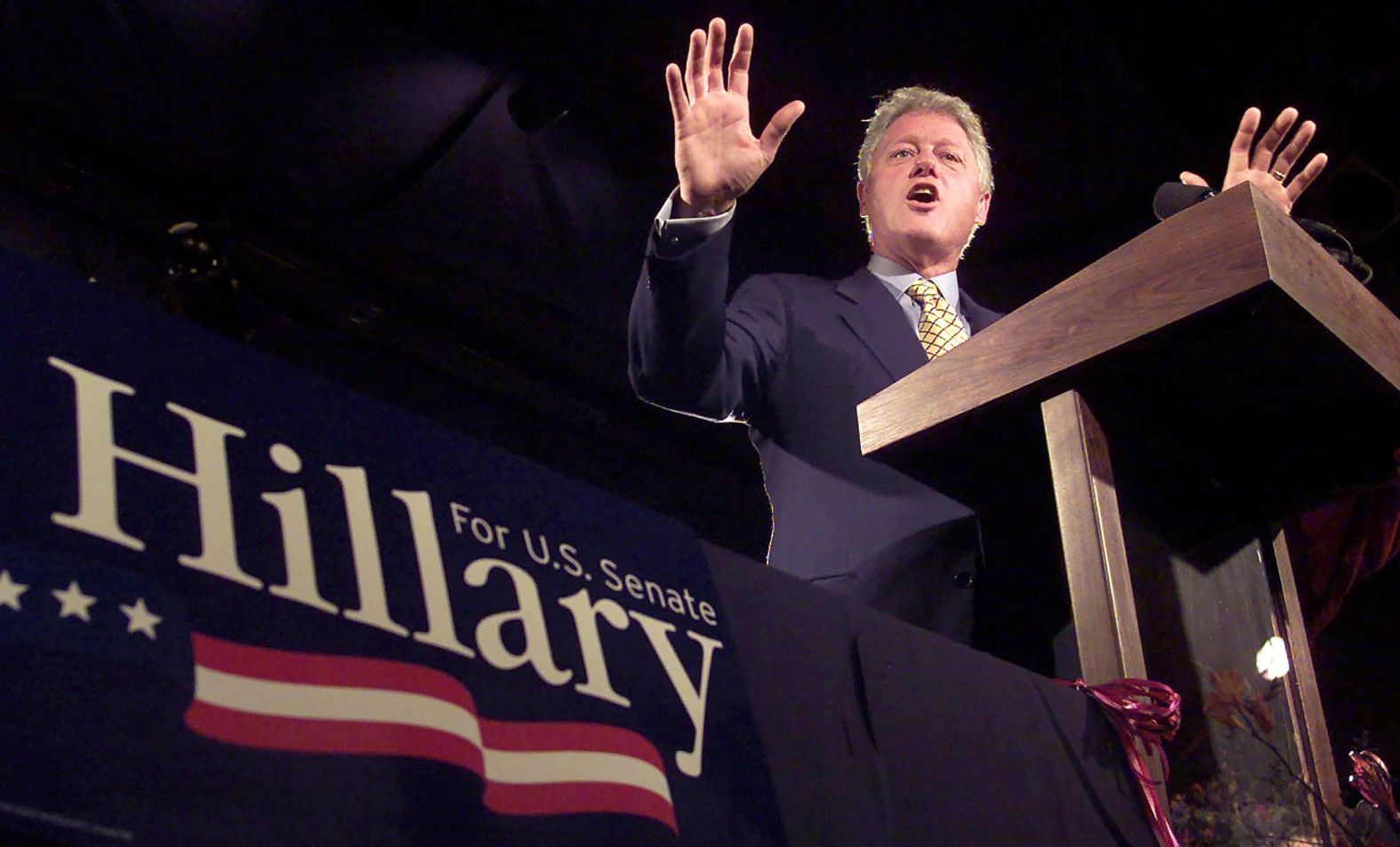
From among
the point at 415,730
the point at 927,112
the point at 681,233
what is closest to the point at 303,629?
the point at 415,730

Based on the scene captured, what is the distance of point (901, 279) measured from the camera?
1.67 metres

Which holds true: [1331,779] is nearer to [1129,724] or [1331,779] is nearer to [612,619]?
[1129,724]

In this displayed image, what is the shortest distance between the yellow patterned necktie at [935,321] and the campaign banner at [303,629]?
3.16 feet

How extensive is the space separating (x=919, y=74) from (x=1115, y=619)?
6.23ft

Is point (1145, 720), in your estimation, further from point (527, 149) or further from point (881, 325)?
point (527, 149)

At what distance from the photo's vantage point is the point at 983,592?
1.19 m

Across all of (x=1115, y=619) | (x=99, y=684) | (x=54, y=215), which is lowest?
(x=99, y=684)

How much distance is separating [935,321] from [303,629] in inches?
47.0

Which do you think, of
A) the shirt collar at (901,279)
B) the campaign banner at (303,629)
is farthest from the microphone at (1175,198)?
the campaign banner at (303,629)

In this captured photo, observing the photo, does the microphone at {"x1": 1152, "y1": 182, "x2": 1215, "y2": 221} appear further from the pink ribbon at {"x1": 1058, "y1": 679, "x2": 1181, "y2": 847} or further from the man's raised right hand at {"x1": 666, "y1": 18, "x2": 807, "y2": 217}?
the pink ribbon at {"x1": 1058, "y1": 679, "x2": 1181, "y2": 847}

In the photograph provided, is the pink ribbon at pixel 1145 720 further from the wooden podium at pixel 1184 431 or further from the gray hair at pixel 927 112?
the gray hair at pixel 927 112

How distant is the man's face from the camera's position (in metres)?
1.70

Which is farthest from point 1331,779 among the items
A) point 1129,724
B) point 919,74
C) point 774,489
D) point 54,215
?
point 54,215

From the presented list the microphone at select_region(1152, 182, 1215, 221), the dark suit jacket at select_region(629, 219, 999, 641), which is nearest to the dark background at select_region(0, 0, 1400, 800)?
the dark suit jacket at select_region(629, 219, 999, 641)
